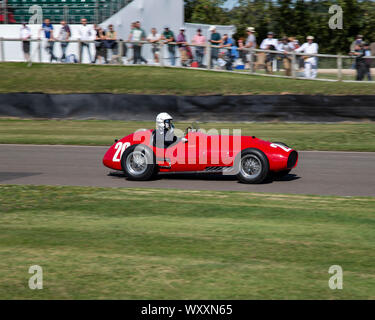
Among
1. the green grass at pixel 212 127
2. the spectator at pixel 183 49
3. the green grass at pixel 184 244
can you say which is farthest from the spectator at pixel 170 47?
the green grass at pixel 184 244

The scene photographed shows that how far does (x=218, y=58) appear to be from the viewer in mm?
22359

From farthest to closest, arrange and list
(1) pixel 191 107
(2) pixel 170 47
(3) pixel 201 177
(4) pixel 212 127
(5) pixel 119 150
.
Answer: (2) pixel 170 47 → (1) pixel 191 107 → (4) pixel 212 127 → (3) pixel 201 177 → (5) pixel 119 150

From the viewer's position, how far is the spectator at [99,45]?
22984 mm

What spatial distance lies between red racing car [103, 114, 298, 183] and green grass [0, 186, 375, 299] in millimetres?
978

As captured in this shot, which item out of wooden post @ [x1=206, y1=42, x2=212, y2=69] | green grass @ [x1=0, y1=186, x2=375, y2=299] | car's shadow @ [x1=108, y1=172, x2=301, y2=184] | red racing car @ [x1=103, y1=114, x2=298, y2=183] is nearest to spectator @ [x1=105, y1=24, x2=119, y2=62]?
wooden post @ [x1=206, y1=42, x2=212, y2=69]

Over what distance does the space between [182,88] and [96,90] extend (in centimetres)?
305

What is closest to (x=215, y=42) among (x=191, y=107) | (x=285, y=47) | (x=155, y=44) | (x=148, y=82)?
(x=155, y=44)

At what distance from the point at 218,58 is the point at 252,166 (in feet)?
42.9

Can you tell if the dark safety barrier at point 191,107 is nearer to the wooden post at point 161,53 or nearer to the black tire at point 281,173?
the wooden post at point 161,53

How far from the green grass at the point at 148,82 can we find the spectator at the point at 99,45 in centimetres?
52

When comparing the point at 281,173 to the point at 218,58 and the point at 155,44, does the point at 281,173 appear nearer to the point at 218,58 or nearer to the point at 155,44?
the point at 218,58

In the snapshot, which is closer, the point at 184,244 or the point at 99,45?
the point at 184,244
